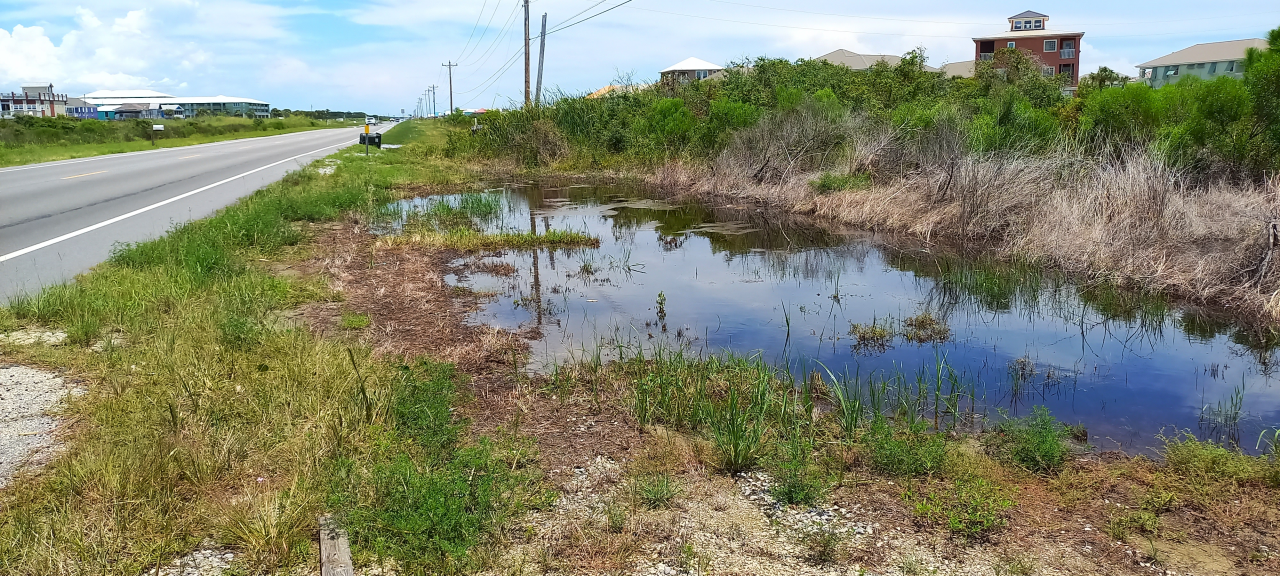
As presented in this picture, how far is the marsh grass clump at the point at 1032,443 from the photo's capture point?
507 cm

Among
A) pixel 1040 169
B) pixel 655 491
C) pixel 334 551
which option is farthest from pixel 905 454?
pixel 1040 169

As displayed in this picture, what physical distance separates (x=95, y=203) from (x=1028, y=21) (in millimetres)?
77002

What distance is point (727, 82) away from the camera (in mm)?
30688

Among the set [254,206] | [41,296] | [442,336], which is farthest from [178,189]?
[442,336]

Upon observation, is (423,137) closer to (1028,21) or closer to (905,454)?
(905,454)

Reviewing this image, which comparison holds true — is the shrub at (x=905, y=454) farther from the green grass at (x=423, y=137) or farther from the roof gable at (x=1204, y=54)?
the roof gable at (x=1204, y=54)

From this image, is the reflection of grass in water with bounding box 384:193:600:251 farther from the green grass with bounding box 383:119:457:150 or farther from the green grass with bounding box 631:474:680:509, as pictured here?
the green grass with bounding box 383:119:457:150

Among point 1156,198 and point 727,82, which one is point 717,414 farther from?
point 727,82

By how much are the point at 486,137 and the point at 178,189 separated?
1533 cm

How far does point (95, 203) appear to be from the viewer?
46.8 ft

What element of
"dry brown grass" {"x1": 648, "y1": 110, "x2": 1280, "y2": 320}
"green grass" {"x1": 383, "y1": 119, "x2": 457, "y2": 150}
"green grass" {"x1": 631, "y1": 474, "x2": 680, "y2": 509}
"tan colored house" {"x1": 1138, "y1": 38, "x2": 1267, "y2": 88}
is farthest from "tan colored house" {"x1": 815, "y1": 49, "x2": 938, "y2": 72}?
"green grass" {"x1": 631, "y1": 474, "x2": 680, "y2": 509}

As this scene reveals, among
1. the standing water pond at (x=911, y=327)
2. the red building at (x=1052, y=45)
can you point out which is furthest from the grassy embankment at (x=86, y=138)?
the red building at (x=1052, y=45)

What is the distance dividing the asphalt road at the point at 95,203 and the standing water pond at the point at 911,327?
449cm

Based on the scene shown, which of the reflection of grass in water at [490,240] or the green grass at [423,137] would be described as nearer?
the reflection of grass in water at [490,240]
